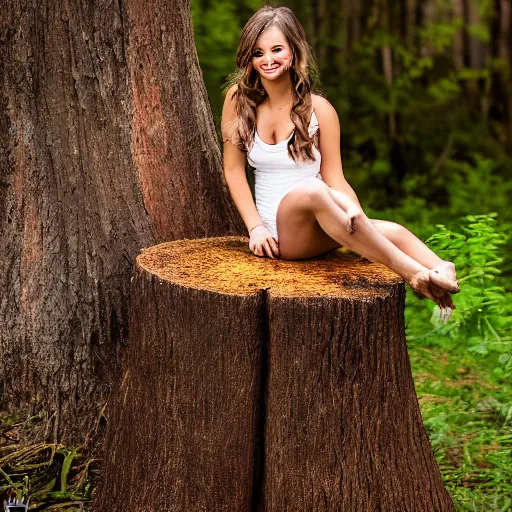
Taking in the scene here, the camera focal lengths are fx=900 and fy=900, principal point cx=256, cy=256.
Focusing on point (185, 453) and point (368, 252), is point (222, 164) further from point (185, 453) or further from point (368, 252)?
point (185, 453)

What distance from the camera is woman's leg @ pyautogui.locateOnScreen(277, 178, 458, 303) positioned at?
3531mm

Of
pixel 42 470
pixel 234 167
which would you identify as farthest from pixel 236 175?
pixel 42 470

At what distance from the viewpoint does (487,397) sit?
17.0ft

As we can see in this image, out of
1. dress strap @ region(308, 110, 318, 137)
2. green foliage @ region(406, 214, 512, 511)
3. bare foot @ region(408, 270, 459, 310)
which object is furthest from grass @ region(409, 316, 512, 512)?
dress strap @ region(308, 110, 318, 137)

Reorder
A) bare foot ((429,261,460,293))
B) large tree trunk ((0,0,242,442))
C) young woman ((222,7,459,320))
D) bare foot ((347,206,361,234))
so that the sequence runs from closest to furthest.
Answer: bare foot ((429,261,460,293)) < bare foot ((347,206,361,234)) < young woman ((222,7,459,320)) < large tree trunk ((0,0,242,442))

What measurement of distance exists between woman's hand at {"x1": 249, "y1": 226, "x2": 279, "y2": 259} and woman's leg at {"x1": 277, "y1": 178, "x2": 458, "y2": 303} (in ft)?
0.11

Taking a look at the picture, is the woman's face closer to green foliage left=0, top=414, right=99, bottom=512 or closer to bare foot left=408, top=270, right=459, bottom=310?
bare foot left=408, top=270, right=459, bottom=310

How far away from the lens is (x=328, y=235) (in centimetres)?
380

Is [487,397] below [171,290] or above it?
below

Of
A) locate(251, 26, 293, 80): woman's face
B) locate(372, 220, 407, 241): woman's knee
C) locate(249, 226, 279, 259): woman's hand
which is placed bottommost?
locate(249, 226, 279, 259): woman's hand

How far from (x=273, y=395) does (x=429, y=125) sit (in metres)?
8.70

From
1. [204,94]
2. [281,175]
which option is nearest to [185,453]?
[281,175]

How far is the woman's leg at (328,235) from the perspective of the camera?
3.53 metres

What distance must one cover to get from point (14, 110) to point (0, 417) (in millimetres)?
1451
